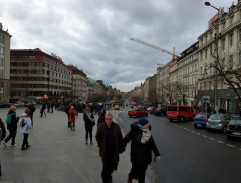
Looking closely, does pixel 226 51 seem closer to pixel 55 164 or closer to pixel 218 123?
pixel 218 123

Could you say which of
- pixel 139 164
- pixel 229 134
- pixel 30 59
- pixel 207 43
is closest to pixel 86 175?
pixel 139 164

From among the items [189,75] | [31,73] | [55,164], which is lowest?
[55,164]

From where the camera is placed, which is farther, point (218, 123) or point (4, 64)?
point (4, 64)

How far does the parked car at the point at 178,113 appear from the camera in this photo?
2583 cm

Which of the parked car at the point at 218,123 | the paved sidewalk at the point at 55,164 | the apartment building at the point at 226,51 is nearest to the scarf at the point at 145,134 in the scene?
the paved sidewalk at the point at 55,164

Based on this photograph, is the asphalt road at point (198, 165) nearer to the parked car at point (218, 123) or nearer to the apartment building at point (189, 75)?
the parked car at point (218, 123)

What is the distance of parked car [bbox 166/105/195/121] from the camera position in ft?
84.7

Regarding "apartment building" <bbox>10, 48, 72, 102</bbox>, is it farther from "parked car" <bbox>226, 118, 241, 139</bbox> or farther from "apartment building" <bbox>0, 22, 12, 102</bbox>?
"parked car" <bbox>226, 118, 241, 139</bbox>

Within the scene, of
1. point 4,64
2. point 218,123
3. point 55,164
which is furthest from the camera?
point 4,64

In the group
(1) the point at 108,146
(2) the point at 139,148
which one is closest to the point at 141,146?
(2) the point at 139,148

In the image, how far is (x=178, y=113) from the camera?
26.0 metres

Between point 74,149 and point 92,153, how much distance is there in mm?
982

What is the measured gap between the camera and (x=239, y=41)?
31.4 metres

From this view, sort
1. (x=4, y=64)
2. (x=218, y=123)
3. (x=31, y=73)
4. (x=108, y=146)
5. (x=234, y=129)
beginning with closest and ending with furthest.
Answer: (x=108, y=146) → (x=234, y=129) → (x=218, y=123) → (x=4, y=64) → (x=31, y=73)
